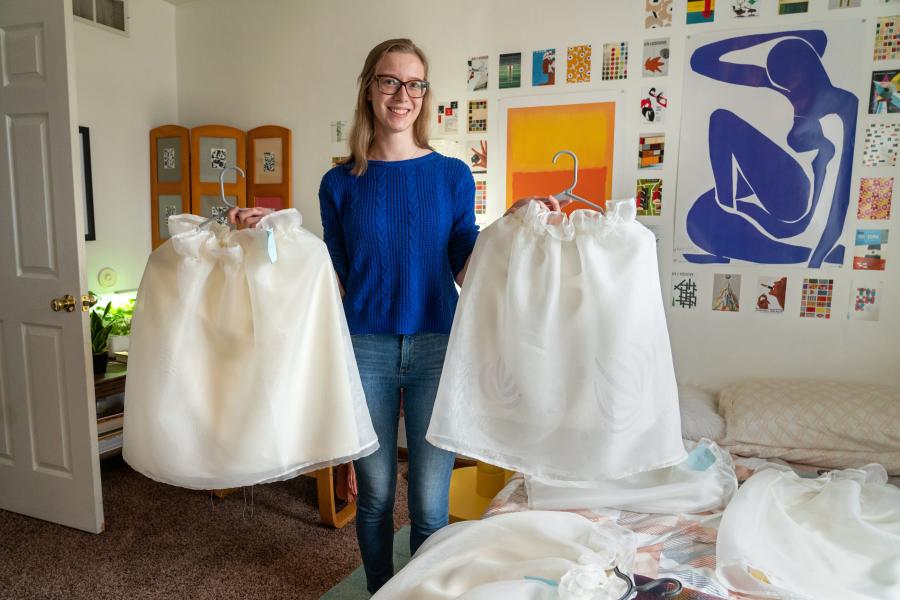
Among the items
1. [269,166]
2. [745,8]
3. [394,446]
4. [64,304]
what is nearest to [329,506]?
[394,446]

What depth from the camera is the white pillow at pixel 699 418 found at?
7.02ft

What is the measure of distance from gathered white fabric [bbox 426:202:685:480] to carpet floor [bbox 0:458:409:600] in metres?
1.20

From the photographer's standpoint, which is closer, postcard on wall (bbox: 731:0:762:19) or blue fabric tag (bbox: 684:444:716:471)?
blue fabric tag (bbox: 684:444:716:471)

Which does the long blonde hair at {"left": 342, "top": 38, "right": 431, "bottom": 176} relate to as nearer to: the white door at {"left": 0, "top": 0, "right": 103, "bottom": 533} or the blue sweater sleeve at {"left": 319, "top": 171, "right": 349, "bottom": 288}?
the blue sweater sleeve at {"left": 319, "top": 171, "right": 349, "bottom": 288}

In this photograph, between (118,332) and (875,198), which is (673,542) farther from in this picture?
(118,332)

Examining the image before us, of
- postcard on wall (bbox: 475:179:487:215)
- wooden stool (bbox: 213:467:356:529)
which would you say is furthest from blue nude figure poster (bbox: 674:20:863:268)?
wooden stool (bbox: 213:467:356:529)

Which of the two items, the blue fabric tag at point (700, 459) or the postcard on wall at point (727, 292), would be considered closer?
the blue fabric tag at point (700, 459)

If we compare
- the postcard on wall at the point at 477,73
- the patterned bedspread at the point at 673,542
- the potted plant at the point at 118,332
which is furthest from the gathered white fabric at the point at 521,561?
the potted plant at the point at 118,332

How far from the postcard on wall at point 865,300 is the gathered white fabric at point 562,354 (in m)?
1.60

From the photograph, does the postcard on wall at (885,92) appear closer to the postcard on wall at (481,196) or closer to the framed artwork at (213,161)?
the postcard on wall at (481,196)

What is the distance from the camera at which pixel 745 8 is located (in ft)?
Answer: 7.86

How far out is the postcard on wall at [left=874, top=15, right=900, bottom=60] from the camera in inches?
87.2

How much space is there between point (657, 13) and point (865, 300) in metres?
1.38

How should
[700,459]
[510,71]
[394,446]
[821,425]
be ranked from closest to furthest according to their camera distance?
[394,446] → [700,459] → [821,425] → [510,71]
